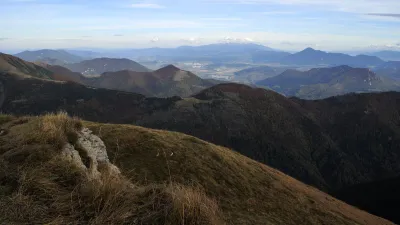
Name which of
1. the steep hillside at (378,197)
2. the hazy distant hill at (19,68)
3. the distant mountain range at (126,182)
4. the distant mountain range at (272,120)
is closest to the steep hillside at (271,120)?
the distant mountain range at (272,120)

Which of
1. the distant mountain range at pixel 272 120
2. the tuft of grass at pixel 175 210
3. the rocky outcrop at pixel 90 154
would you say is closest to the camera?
the tuft of grass at pixel 175 210

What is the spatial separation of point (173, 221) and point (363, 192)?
6435 cm

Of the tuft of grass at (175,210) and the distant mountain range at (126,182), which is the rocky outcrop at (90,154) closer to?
the distant mountain range at (126,182)

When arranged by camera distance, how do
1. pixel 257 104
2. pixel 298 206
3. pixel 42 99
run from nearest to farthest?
pixel 298 206 → pixel 257 104 → pixel 42 99

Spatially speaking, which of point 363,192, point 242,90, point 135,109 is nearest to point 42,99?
point 135,109

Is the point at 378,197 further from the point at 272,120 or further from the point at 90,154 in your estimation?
the point at 90,154

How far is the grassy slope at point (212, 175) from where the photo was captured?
34.7ft

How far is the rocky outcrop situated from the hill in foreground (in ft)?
0.12

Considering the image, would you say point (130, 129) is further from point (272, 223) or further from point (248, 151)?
point (248, 151)

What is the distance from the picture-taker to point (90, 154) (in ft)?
32.2

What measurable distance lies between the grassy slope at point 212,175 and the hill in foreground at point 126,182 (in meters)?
0.04

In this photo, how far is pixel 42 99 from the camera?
110 m

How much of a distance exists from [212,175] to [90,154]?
194 inches

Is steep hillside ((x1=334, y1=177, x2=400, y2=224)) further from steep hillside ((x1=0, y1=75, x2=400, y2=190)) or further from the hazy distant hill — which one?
the hazy distant hill
